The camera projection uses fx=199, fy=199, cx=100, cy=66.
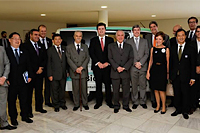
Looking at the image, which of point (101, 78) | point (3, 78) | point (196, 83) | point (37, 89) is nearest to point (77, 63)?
point (101, 78)

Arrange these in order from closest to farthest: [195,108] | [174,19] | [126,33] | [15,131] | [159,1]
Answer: [15,131], [195,108], [126,33], [159,1], [174,19]

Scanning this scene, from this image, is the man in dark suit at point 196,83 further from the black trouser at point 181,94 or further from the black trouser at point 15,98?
the black trouser at point 15,98

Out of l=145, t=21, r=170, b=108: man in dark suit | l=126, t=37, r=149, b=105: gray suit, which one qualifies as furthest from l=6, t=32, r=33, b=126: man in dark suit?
l=145, t=21, r=170, b=108: man in dark suit

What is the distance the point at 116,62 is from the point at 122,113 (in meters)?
0.93

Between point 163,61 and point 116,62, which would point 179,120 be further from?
point 116,62

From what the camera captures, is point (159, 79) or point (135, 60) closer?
point (159, 79)

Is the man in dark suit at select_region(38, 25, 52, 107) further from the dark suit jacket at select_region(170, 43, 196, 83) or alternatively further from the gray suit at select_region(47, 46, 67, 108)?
the dark suit jacket at select_region(170, 43, 196, 83)

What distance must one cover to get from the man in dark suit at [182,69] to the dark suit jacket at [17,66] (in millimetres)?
2413

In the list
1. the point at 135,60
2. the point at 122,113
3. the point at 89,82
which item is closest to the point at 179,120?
the point at 122,113

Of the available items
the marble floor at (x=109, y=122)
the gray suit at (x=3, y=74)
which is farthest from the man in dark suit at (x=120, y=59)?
the gray suit at (x=3, y=74)

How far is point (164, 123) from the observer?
3150 mm

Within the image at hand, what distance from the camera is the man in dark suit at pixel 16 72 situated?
9.64ft

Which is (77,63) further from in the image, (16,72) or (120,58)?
(16,72)

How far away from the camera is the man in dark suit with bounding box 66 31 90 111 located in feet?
12.1
